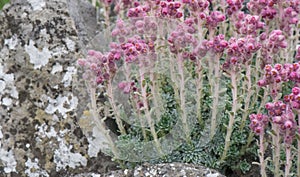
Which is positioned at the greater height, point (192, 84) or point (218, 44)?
point (218, 44)

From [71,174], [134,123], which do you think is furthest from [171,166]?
[71,174]


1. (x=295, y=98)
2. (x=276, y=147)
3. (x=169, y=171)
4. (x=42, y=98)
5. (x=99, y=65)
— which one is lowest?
(x=169, y=171)

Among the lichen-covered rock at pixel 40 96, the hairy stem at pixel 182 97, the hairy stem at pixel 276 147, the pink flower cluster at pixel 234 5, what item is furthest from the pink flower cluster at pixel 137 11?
the hairy stem at pixel 276 147

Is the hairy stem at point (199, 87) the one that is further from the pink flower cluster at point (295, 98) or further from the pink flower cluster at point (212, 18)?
the pink flower cluster at point (295, 98)

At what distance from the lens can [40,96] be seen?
2680 millimetres

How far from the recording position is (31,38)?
2.77 metres

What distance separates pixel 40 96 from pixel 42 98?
15 mm

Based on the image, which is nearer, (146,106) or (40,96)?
(146,106)

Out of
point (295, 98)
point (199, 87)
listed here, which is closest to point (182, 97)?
point (199, 87)

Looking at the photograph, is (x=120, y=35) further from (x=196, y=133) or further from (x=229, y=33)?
(x=229, y=33)

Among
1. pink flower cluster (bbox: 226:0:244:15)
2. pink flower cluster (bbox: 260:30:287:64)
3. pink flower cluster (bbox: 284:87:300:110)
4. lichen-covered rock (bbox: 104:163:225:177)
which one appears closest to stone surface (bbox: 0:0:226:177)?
lichen-covered rock (bbox: 104:163:225:177)

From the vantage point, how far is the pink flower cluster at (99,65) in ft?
7.03

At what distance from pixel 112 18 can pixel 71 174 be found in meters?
1.47

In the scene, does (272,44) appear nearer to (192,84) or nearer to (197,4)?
(197,4)
